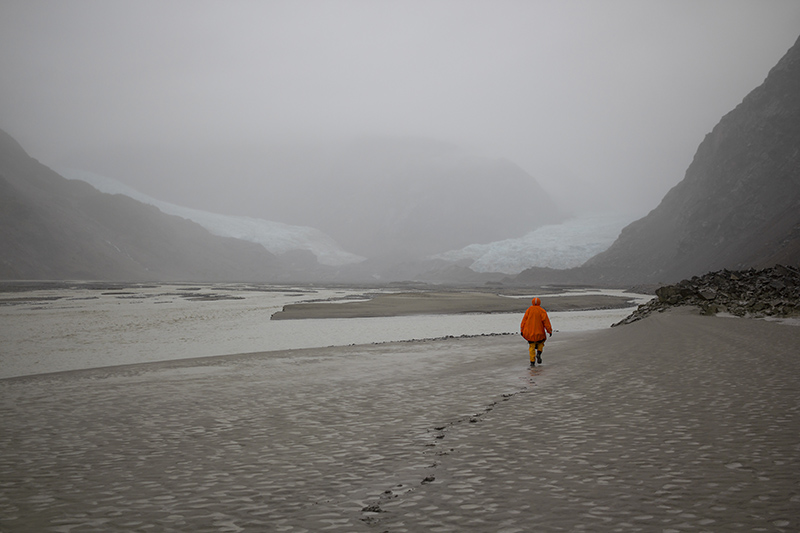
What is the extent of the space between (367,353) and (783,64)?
102 metres

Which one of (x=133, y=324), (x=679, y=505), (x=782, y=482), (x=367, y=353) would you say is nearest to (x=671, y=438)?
(x=782, y=482)

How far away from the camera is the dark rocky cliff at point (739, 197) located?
78625 millimetres

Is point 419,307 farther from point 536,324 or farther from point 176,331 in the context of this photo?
point 536,324

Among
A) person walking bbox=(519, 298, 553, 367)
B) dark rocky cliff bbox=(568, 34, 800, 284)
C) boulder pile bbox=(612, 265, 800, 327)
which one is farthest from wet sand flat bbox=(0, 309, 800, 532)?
dark rocky cliff bbox=(568, 34, 800, 284)

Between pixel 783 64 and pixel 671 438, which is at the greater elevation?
pixel 783 64

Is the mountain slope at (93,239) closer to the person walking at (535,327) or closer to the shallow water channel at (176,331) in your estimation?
the shallow water channel at (176,331)

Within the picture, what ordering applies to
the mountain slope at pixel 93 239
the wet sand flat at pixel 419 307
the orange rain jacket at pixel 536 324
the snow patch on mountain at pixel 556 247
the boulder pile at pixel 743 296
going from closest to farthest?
the orange rain jacket at pixel 536 324 < the boulder pile at pixel 743 296 < the wet sand flat at pixel 419 307 < the mountain slope at pixel 93 239 < the snow patch on mountain at pixel 556 247

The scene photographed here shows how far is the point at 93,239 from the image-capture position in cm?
13200

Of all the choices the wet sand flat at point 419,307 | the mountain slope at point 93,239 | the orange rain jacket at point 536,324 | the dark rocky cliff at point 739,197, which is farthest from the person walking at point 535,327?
the mountain slope at point 93,239

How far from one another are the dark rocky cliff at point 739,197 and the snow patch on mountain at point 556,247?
20.4 metres

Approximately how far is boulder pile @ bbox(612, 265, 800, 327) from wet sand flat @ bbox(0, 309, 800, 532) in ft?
44.6

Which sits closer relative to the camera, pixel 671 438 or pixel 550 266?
pixel 671 438

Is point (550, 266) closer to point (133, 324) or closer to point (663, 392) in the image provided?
point (133, 324)

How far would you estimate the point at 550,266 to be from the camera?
5285 inches
